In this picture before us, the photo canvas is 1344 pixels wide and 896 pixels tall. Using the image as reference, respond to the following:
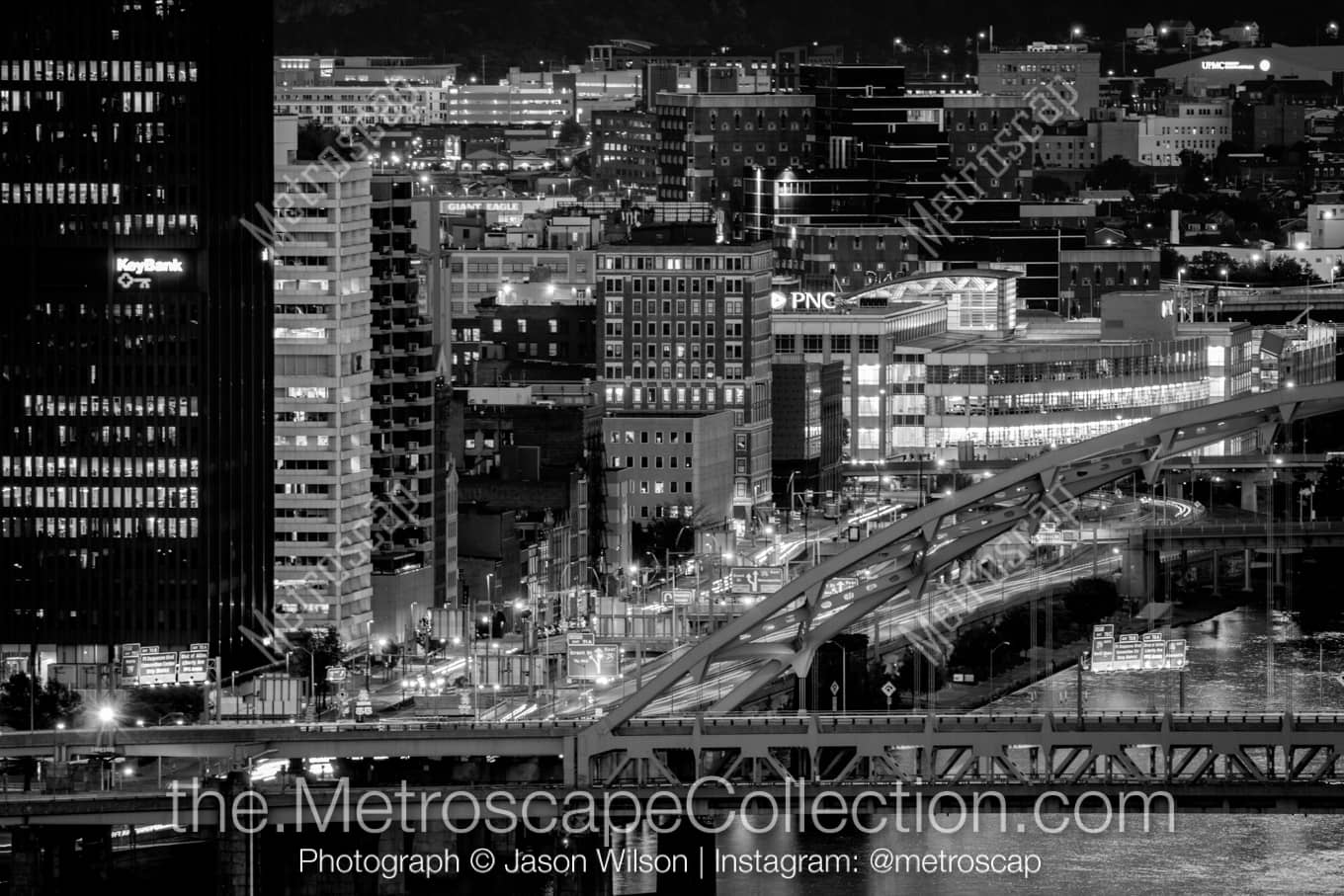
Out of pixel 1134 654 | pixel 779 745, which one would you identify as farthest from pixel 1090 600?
pixel 779 745

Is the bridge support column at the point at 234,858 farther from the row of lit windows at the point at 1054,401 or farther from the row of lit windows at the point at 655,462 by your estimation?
the row of lit windows at the point at 1054,401

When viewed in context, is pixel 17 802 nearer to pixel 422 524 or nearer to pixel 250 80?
pixel 250 80

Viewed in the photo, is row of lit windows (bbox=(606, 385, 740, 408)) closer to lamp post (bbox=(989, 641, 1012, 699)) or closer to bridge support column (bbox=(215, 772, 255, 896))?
lamp post (bbox=(989, 641, 1012, 699))

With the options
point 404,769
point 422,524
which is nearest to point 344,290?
point 422,524

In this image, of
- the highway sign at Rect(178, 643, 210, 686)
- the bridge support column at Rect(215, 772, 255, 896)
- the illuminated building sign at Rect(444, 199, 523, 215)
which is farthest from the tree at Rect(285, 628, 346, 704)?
the illuminated building sign at Rect(444, 199, 523, 215)

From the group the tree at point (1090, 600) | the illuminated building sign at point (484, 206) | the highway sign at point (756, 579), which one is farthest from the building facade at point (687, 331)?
the illuminated building sign at point (484, 206)
